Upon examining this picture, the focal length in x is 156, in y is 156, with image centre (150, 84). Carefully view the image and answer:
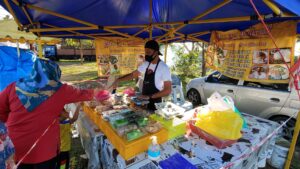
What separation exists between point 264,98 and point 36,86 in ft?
12.9

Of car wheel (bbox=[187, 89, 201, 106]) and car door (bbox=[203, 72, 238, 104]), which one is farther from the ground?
car door (bbox=[203, 72, 238, 104])

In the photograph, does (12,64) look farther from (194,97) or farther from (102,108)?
(194,97)

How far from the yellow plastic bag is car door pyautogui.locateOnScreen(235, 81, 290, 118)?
2.30 metres

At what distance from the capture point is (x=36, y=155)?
1.33 metres

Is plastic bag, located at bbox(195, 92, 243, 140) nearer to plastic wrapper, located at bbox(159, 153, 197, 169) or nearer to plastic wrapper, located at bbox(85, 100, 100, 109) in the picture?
plastic wrapper, located at bbox(159, 153, 197, 169)

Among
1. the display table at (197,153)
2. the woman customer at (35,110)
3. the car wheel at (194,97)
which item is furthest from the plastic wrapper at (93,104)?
the car wheel at (194,97)

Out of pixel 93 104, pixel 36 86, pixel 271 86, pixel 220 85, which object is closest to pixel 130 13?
pixel 93 104

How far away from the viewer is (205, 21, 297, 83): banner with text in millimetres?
2309

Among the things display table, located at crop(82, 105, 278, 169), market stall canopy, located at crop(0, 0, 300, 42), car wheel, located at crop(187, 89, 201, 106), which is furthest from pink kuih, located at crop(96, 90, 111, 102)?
car wheel, located at crop(187, 89, 201, 106)

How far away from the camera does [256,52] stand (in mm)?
2682

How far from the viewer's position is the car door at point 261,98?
311cm

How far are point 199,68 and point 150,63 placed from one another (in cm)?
874

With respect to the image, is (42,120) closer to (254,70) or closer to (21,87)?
(21,87)

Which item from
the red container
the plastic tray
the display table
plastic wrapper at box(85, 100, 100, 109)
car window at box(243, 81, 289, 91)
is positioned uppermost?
car window at box(243, 81, 289, 91)
